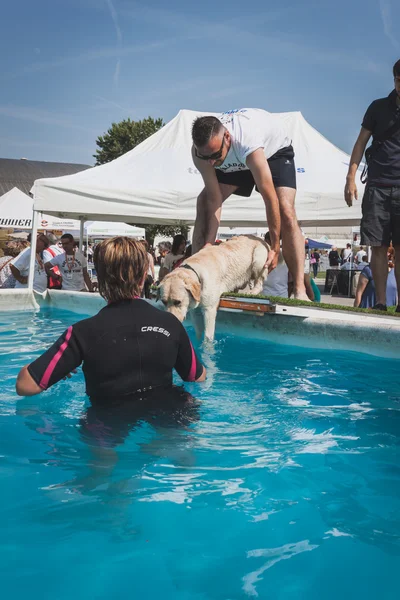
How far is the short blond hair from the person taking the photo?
10.5ft

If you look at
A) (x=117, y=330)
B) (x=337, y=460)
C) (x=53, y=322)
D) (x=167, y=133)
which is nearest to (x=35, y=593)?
(x=117, y=330)

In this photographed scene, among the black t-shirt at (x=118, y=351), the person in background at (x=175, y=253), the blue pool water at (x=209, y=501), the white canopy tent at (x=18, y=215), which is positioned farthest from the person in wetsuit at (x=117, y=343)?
the white canopy tent at (x=18, y=215)

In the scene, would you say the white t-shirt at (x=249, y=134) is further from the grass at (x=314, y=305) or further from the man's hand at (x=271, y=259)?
the grass at (x=314, y=305)

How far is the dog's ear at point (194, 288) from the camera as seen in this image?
5.71 metres

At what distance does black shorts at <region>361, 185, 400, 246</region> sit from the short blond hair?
12.1 ft

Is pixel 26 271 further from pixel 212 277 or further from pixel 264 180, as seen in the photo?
pixel 264 180

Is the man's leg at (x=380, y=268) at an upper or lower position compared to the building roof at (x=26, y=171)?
lower

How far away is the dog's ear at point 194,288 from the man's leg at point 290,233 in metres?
1.74

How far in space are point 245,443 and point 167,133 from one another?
10.9m

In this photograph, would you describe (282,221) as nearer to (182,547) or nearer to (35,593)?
(182,547)

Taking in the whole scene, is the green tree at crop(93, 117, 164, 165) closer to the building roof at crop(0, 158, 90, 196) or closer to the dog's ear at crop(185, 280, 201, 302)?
the building roof at crop(0, 158, 90, 196)

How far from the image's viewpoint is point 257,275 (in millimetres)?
7223

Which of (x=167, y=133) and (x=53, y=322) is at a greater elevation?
(x=167, y=133)

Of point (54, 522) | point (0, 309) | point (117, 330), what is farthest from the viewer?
point (0, 309)
